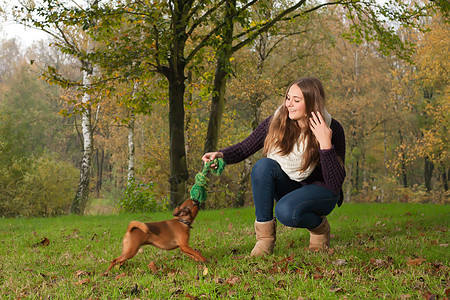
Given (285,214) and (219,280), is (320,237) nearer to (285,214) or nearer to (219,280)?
(285,214)

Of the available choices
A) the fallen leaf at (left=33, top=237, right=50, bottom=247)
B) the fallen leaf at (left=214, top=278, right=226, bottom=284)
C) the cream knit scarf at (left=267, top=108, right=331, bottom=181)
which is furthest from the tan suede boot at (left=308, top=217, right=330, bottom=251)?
the fallen leaf at (left=33, top=237, right=50, bottom=247)

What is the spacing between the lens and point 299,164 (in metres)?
3.92

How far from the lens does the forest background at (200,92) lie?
9.83 meters

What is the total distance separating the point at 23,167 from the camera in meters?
17.9

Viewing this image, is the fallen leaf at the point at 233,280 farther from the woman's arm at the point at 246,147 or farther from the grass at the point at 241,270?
the woman's arm at the point at 246,147

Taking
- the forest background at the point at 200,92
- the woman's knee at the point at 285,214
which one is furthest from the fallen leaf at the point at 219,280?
the forest background at the point at 200,92

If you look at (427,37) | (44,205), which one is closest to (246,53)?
(427,37)

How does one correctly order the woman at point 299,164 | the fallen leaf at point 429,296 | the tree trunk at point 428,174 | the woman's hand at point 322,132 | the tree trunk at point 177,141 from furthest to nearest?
the tree trunk at point 428,174
the tree trunk at point 177,141
the woman at point 299,164
the woman's hand at point 322,132
the fallen leaf at point 429,296

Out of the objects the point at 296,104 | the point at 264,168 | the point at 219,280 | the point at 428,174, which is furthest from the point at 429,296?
the point at 428,174

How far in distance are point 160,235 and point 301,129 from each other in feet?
5.43

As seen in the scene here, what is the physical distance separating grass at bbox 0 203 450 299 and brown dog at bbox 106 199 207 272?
203 mm

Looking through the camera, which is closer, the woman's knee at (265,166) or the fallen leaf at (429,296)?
the fallen leaf at (429,296)

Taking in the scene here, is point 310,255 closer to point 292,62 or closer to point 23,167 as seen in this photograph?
point 292,62

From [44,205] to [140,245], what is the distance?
47.3 ft
